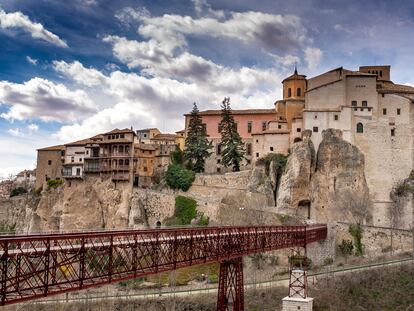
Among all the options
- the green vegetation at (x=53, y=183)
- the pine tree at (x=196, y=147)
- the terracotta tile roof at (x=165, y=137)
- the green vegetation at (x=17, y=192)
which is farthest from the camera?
the green vegetation at (x=17, y=192)

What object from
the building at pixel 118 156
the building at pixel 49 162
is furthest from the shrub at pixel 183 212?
the building at pixel 49 162

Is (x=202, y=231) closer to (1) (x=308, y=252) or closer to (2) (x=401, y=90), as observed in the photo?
(1) (x=308, y=252)

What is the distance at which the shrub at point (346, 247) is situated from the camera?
58438mm

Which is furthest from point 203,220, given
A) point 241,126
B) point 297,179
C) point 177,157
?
point 241,126

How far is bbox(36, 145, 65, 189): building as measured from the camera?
275 ft

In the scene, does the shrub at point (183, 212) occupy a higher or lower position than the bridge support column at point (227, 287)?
higher

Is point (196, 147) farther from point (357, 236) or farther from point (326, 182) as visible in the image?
point (357, 236)

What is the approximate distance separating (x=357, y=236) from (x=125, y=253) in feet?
113

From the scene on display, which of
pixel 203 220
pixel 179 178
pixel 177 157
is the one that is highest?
pixel 177 157

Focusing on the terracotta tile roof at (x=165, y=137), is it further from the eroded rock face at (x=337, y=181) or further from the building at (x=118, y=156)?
the eroded rock face at (x=337, y=181)

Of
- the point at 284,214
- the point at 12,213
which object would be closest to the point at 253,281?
the point at 284,214

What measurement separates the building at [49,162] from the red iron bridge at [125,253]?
4474cm

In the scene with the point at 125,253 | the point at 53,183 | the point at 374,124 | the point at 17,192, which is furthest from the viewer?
the point at 17,192

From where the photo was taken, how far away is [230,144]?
75.1m
